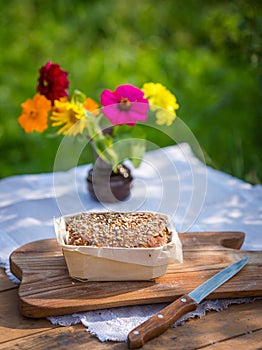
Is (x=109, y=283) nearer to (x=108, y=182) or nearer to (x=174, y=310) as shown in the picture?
(x=174, y=310)

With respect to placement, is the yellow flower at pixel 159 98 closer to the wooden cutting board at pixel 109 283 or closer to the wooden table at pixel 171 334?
the wooden cutting board at pixel 109 283

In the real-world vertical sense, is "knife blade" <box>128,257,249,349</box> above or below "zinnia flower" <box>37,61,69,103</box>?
below

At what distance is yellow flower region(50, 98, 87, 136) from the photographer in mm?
1475

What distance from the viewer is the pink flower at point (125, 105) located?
1.43 meters

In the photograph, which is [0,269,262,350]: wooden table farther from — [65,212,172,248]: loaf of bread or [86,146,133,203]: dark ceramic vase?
[86,146,133,203]: dark ceramic vase

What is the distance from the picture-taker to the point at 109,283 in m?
1.17

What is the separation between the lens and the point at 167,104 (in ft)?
4.98

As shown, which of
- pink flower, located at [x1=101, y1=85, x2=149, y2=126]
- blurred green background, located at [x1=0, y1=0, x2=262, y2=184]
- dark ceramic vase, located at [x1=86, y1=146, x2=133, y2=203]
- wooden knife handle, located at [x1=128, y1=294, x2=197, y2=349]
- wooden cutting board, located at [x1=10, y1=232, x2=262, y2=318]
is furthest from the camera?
blurred green background, located at [x1=0, y1=0, x2=262, y2=184]

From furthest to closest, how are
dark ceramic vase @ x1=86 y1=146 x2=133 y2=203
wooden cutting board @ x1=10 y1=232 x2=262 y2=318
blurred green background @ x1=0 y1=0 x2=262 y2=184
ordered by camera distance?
blurred green background @ x1=0 y1=0 x2=262 y2=184
dark ceramic vase @ x1=86 y1=146 x2=133 y2=203
wooden cutting board @ x1=10 y1=232 x2=262 y2=318

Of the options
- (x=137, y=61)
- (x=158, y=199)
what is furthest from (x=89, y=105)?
(x=137, y=61)

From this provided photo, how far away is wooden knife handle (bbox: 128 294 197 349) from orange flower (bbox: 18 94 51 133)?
0.60 meters

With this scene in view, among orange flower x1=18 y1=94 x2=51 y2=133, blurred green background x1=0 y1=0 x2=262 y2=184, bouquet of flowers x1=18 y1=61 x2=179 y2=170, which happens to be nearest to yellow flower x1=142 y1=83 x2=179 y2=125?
bouquet of flowers x1=18 y1=61 x2=179 y2=170

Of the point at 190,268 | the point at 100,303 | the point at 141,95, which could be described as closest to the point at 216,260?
the point at 190,268

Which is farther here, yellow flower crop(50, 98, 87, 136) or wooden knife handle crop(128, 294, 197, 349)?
yellow flower crop(50, 98, 87, 136)
